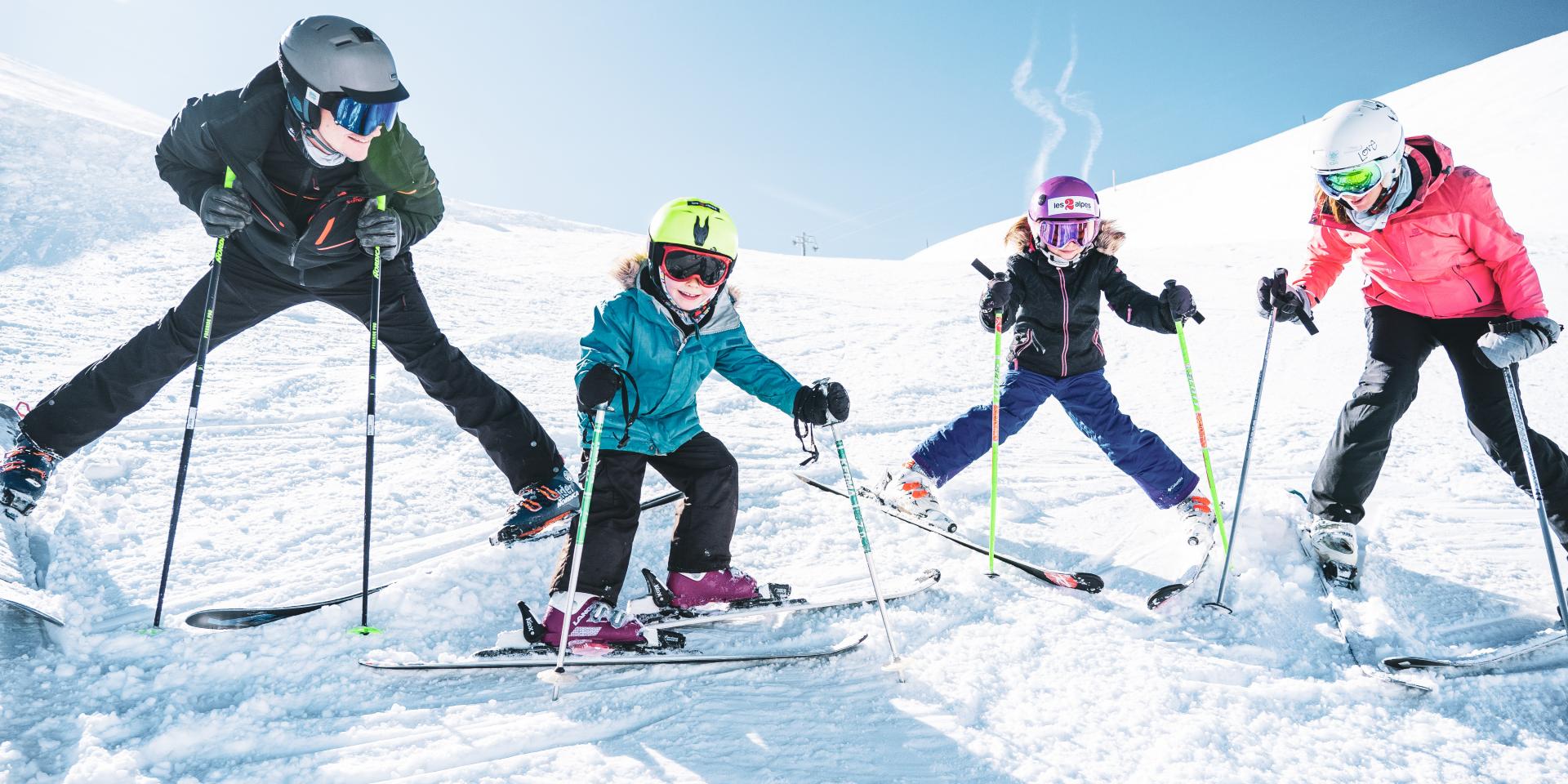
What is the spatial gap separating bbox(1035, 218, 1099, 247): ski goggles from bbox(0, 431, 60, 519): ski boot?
15.9ft

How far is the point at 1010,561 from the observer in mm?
3934

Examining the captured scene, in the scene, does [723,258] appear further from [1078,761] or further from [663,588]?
[1078,761]

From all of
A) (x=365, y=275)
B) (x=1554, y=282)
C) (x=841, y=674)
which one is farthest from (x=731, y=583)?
(x=1554, y=282)

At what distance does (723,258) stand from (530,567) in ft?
5.58

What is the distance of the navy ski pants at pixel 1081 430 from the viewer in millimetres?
4289

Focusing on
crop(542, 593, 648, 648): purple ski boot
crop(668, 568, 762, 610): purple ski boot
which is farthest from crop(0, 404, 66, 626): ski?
crop(668, 568, 762, 610): purple ski boot

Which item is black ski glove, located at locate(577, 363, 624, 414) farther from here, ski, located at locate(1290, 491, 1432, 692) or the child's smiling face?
ski, located at locate(1290, 491, 1432, 692)

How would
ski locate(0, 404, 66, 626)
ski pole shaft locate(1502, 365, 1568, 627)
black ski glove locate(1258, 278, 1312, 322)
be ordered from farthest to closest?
black ski glove locate(1258, 278, 1312, 322) < ski pole shaft locate(1502, 365, 1568, 627) < ski locate(0, 404, 66, 626)

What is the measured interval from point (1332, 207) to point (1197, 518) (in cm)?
158

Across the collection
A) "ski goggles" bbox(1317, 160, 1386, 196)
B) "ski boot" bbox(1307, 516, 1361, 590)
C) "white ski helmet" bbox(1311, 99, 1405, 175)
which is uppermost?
"white ski helmet" bbox(1311, 99, 1405, 175)

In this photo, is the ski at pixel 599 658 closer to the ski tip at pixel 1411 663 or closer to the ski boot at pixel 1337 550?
the ski tip at pixel 1411 663

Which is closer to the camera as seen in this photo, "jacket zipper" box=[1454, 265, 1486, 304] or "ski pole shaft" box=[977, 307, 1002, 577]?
"jacket zipper" box=[1454, 265, 1486, 304]

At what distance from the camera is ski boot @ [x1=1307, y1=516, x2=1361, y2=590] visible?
3.61m

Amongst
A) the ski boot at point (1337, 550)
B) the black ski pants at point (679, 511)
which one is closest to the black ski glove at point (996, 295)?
the black ski pants at point (679, 511)
